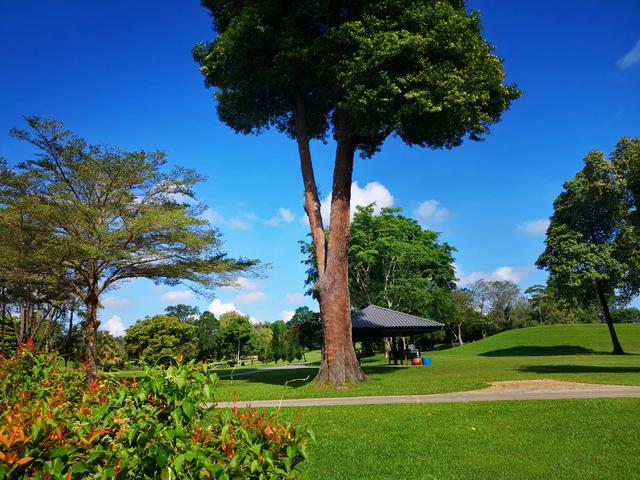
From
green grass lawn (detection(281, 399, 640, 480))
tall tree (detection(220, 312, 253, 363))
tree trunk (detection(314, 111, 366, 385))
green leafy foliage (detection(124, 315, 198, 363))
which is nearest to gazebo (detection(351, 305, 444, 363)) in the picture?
tree trunk (detection(314, 111, 366, 385))

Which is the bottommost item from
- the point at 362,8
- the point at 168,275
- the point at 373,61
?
the point at 168,275

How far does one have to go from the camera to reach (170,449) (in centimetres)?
176

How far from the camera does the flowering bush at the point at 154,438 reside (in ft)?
5.06

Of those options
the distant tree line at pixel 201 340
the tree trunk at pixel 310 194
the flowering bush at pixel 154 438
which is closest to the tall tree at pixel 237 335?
the distant tree line at pixel 201 340

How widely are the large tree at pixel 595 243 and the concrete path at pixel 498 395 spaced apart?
1865 centimetres

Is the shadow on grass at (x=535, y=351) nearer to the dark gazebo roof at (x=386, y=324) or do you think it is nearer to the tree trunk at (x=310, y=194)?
the dark gazebo roof at (x=386, y=324)

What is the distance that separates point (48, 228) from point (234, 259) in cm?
812

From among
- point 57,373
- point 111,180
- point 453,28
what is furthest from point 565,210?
point 57,373

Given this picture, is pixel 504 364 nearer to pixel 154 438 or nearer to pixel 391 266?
pixel 391 266

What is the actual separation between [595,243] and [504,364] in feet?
44.0

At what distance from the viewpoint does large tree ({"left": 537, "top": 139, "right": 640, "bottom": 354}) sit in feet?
92.4

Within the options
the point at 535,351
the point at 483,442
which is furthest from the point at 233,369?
the point at 535,351

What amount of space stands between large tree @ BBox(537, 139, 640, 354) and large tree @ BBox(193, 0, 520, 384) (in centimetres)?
1703

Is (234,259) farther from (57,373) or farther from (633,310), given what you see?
(633,310)
